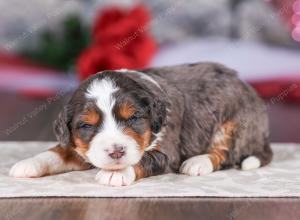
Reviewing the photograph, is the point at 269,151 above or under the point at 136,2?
under

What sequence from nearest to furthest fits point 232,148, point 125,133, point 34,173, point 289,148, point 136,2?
point 125,133 < point 34,173 < point 232,148 < point 289,148 < point 136,2

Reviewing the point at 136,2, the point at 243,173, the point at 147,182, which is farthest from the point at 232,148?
the point at 136,2

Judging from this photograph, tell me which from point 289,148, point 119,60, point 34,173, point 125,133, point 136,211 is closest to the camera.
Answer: point 136,211

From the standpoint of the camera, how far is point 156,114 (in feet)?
12.8

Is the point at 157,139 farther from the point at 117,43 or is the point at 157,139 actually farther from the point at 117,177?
the point at 117,43

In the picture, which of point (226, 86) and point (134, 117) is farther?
point (226, 86)

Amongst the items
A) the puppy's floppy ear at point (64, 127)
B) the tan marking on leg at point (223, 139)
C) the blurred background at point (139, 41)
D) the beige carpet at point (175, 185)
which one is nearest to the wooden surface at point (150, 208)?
the beige carpet at point (175, 185)

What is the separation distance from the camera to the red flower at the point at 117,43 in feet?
24.5

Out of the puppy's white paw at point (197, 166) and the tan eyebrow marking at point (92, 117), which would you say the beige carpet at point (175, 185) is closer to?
the puppy's white paw at point (197, 166)

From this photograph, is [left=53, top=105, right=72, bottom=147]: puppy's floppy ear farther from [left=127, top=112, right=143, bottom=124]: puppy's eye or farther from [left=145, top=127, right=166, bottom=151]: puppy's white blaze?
[left=145, top=127, right=166, bottom=151]: puppy's white blaze

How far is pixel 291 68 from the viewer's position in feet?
26.6

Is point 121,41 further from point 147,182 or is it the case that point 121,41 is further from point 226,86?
point 147,182

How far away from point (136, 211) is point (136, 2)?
5.76m

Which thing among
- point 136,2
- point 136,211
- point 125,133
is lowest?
point 136,211
